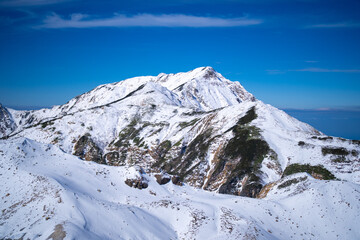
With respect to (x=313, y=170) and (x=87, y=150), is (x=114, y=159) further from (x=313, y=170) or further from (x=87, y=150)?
(x=313, y=170)

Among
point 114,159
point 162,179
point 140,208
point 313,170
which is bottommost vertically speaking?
point 114,159

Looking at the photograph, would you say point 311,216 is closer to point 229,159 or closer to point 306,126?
point 229,159

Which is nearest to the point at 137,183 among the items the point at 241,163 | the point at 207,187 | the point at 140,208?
the point at 140,208

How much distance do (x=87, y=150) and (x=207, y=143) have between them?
174 feet

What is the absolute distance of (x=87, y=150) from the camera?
92875 millimetres

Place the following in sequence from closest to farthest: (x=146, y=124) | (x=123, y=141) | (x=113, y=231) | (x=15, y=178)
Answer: (x=113, y=231), (x=15, y=178), (x=123, y=141), (x=146, y=124)

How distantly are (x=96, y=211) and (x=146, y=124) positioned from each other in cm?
8485

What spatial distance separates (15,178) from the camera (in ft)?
78.5

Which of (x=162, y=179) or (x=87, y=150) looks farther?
(x=87, y=150)

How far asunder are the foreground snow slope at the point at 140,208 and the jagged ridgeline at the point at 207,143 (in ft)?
13.4

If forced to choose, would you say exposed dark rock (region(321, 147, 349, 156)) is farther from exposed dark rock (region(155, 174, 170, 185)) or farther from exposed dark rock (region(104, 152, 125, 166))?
exposed dark rock (region(104, 152, 125, 166))

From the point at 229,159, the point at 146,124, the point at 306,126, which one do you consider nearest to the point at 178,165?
the point at 229,159

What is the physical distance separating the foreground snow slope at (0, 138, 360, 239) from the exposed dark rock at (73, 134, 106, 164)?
206ft

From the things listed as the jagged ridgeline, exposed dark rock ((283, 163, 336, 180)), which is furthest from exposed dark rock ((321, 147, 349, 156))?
exposed dark rock ((283, 163, 336, 180))
